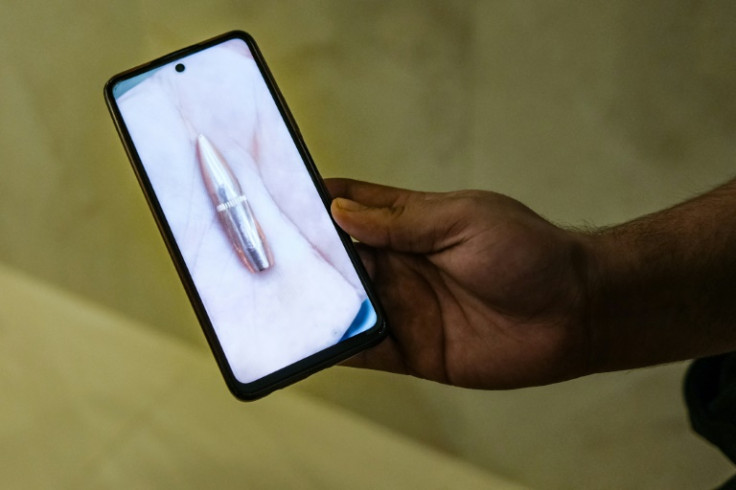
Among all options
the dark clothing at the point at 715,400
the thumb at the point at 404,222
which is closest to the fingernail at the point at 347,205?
the thumb at the point at 404,222

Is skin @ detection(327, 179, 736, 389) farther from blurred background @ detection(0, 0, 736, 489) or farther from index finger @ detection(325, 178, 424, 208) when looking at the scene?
blurred background @ detection(0, 0, 736, 489)

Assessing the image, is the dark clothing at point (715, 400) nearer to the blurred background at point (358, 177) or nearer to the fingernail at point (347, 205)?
the blurred background at point (358, 177)

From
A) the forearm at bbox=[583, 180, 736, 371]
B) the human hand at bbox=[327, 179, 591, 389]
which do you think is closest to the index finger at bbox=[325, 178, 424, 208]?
the human hand at bbox=[327, 179, 591, 389]

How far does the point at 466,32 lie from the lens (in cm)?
73

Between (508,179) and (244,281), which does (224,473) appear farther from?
(508,179)

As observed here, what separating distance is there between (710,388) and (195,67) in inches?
17.0

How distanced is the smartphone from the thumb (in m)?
0.01

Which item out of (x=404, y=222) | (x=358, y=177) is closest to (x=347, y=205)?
(x=404, y=222)

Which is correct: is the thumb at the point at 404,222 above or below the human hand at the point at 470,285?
above

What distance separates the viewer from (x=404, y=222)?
50 cm

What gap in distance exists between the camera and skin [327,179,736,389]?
1.57 feet

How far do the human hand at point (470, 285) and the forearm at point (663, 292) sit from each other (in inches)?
0.7

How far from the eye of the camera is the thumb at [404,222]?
49 cm

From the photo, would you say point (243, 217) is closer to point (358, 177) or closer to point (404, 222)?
point (404, 222)
